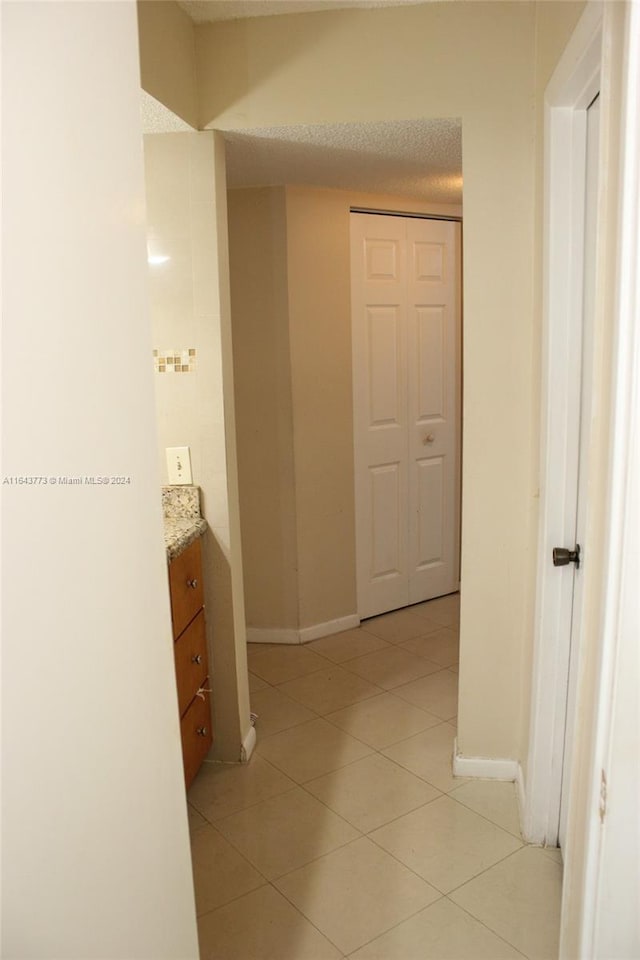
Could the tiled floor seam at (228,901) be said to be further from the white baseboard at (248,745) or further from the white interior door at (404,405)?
the white interior door at (404,405)

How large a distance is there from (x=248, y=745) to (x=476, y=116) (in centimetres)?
217

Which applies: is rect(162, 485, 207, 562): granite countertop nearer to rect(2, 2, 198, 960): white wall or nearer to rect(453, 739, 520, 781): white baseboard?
rect(453, 739, 520, 781): white baseboard

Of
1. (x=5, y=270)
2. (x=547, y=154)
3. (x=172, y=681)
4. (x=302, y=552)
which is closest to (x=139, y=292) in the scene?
(x=5, y=270)

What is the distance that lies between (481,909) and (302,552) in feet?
6.32

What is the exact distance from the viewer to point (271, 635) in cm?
384

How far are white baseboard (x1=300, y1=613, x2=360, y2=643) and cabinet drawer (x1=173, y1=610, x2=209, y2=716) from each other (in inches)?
45.3

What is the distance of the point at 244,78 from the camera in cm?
245

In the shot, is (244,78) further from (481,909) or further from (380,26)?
(481,909)

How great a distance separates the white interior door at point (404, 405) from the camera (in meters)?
3.90

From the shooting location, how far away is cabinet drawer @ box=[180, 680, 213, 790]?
243cm

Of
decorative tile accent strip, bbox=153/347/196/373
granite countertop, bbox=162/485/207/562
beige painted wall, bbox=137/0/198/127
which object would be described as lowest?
granite countertop, bbox=162/485/207/562

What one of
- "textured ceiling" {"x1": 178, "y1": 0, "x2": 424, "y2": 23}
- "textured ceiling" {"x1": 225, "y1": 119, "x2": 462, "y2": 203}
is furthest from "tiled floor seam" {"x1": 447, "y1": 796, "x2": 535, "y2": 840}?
"textured ceiling" {"x1": 178, "y1": 0, "x2": 424, "y2": 23}

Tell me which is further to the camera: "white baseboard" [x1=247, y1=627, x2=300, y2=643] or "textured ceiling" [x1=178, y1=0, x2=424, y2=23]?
"white baseboard" [x1=247, y1=627, x2=300, y2=643]

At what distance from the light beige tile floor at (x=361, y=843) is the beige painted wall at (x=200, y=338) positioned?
34 centimetres
